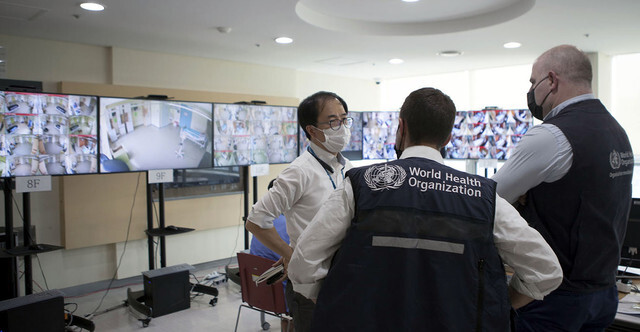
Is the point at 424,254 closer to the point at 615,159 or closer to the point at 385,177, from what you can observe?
the point at 385,177

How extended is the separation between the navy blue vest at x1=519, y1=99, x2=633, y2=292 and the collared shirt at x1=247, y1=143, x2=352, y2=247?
956mm

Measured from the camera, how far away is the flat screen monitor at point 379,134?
7.07 metres

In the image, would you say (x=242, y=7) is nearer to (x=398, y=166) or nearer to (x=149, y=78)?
(x=149, y=78)

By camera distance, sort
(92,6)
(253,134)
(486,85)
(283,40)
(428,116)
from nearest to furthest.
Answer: (428,116) → (92,6) → (283,40) → (253,134) → (486,85)

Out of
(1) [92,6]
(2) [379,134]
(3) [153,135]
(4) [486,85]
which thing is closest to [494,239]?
(1) [92,6]

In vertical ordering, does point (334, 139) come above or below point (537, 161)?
above

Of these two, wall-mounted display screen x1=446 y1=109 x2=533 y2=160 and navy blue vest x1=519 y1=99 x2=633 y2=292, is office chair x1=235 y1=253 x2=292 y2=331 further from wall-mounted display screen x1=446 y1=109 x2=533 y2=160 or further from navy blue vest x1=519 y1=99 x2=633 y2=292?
wall-mounted display screen x1=446 y1=109 x2=533 y2=160

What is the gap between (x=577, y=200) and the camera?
156cm

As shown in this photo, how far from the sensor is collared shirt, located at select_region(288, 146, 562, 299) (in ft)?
3.98

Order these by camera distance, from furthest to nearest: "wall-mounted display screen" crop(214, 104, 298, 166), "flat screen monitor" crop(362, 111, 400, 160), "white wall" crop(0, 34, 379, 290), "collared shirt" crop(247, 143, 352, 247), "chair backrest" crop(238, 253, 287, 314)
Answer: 1. "flat screen monitor" crop(362, 111, 400, 160)
2. "wall-mounted display screen" crop(214, 104, 298, 166)
3. "white wall" crop(0, 34, 379, 290)
4. "chair backrest" crop(238, 253, 287, 314)
5. "collared shirt" crop(247, 143, 352, 247)

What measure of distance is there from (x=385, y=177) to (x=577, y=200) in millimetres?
752

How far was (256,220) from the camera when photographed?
2.17 m

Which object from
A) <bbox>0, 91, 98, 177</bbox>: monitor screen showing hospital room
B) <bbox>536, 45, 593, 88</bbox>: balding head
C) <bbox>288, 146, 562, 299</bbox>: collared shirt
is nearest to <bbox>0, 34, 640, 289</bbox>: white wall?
<bbox>0, 91, 98, 177</bbox>: monitor screen showing hospital room

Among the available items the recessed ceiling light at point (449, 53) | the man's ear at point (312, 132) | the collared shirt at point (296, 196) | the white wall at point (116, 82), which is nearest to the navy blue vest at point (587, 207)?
the collared shirt at point (296, 196)
